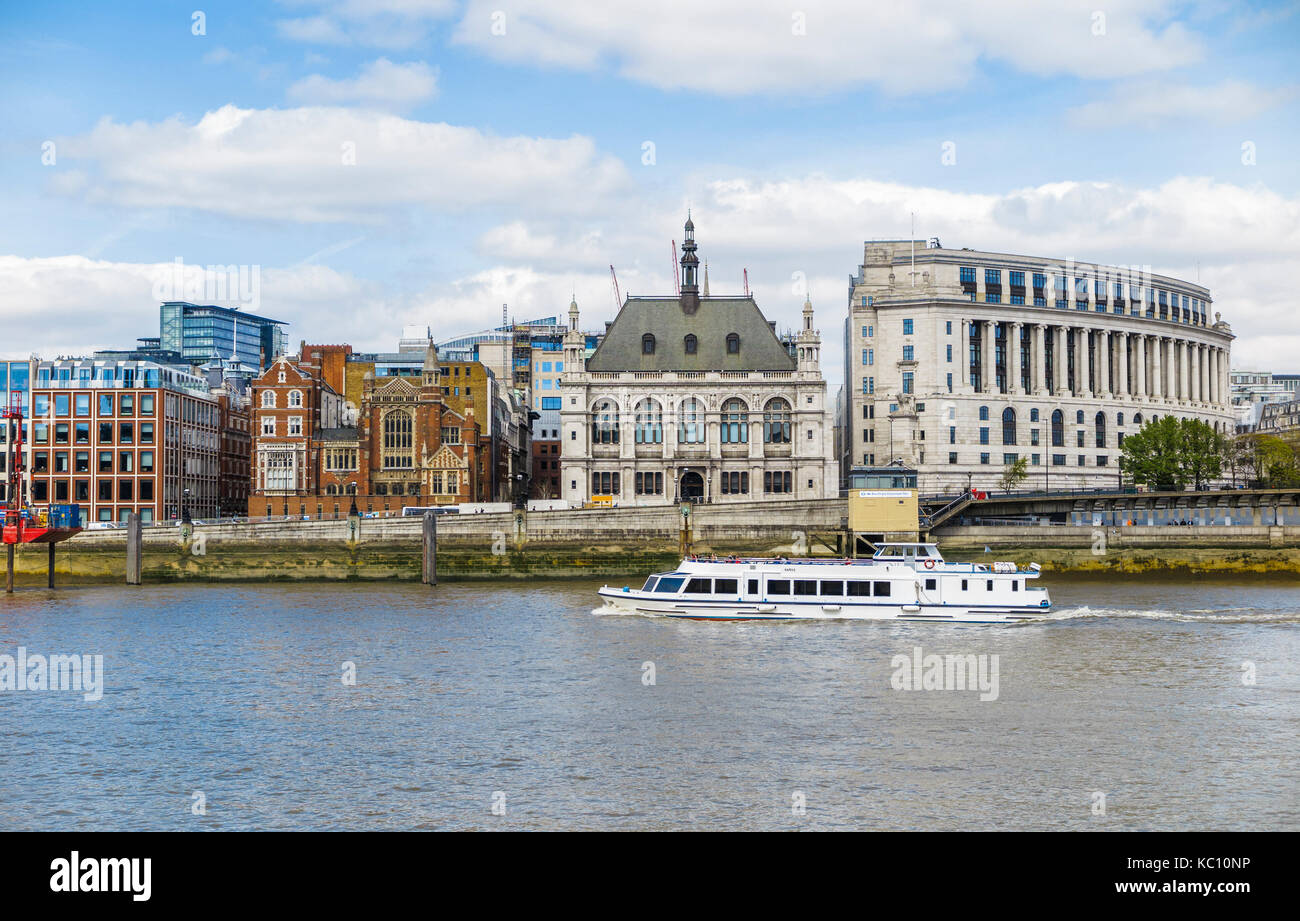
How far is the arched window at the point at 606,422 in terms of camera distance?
14512 cm

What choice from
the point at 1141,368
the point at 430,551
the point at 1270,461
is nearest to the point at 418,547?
the point at 430,551

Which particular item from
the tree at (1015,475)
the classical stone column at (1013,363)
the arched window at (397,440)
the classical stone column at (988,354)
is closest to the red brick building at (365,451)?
the arched window at (397,440)

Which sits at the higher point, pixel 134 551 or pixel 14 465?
pixel 14 465

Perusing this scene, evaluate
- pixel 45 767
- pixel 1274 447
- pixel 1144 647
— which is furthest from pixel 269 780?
pixel 1274 447

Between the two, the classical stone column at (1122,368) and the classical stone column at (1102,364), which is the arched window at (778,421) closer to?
the classical stone column at (1102,364)

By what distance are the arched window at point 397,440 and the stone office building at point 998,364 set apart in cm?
5215

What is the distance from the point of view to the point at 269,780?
34000 mm

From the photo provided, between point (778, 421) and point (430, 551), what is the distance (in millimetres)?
52761

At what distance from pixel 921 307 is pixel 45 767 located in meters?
131

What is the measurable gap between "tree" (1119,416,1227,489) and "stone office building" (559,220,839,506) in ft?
101

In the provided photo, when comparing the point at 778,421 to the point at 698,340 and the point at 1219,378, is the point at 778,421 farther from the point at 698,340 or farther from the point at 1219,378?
the point at 1219,378

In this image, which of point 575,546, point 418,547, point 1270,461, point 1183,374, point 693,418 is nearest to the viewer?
point 418,547

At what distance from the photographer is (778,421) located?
474ft
